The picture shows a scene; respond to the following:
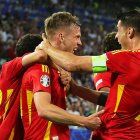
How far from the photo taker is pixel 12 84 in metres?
3.67

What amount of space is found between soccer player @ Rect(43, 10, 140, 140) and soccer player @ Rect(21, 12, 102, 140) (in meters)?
0.14

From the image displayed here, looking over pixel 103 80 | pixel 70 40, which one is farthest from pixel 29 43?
pixel 103 80

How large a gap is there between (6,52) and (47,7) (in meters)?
6.87

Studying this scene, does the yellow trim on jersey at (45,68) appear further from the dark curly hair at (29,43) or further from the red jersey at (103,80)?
the red jersey at (103,80)

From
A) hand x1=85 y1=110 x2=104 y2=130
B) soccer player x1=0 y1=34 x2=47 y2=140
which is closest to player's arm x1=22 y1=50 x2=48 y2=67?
soccer player x1=0 y1=34 x2=47 y2=140

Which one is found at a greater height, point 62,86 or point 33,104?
point 62,86

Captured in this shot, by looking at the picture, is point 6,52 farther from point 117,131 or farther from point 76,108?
point 117,131

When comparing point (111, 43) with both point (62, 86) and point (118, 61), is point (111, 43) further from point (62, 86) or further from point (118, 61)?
point (118, 61)

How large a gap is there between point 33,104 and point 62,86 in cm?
29

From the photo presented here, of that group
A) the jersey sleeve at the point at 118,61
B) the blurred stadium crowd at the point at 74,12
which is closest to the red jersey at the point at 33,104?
the jersey sleeve at the point at 118,61

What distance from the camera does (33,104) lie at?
3459 mm

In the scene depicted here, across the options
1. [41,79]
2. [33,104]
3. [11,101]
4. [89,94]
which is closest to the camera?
[41,79]

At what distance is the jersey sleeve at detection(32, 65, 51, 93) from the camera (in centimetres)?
331

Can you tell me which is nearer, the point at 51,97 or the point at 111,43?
the point at 51,97
